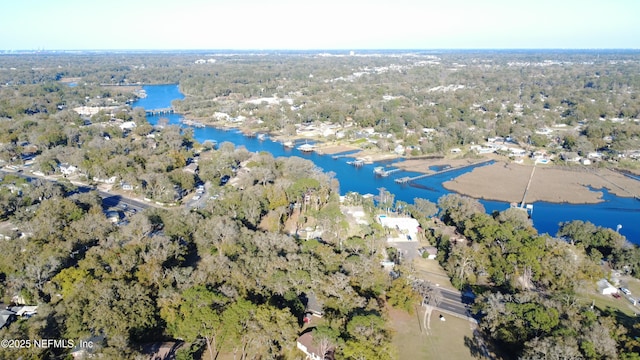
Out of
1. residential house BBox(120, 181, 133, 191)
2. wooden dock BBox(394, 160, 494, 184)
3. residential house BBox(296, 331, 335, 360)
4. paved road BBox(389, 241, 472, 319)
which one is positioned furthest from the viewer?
wooden dock BBox(394, 160, 494, 184)

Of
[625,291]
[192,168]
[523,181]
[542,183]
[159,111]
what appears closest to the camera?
[625,291]

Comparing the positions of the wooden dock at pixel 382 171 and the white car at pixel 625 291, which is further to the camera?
the wooden dock at pixel 382 171

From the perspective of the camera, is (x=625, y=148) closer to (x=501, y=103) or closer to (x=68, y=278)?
(x=501, y=103)

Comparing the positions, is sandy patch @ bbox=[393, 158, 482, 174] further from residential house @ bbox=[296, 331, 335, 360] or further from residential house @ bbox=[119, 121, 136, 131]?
residential house @ bbox=[119, 121, 136, 131]

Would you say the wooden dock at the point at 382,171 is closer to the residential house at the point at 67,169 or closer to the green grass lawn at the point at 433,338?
the green grass lawn at the point at 433,338

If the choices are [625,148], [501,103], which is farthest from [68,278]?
[501,103]

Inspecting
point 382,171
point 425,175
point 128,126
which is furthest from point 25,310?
point 128,126

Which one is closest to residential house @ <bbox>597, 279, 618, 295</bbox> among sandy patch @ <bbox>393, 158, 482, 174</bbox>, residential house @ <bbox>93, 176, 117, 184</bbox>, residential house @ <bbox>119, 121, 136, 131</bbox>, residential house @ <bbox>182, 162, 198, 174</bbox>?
sandy patch @ <bbox>393, 158, 482, 174</bbox>

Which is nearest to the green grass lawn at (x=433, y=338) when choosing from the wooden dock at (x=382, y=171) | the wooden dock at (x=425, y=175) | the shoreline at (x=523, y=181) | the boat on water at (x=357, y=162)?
the shoreline at (x=523, y=181)

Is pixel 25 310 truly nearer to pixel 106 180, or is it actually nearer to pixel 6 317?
pixel 6 317
